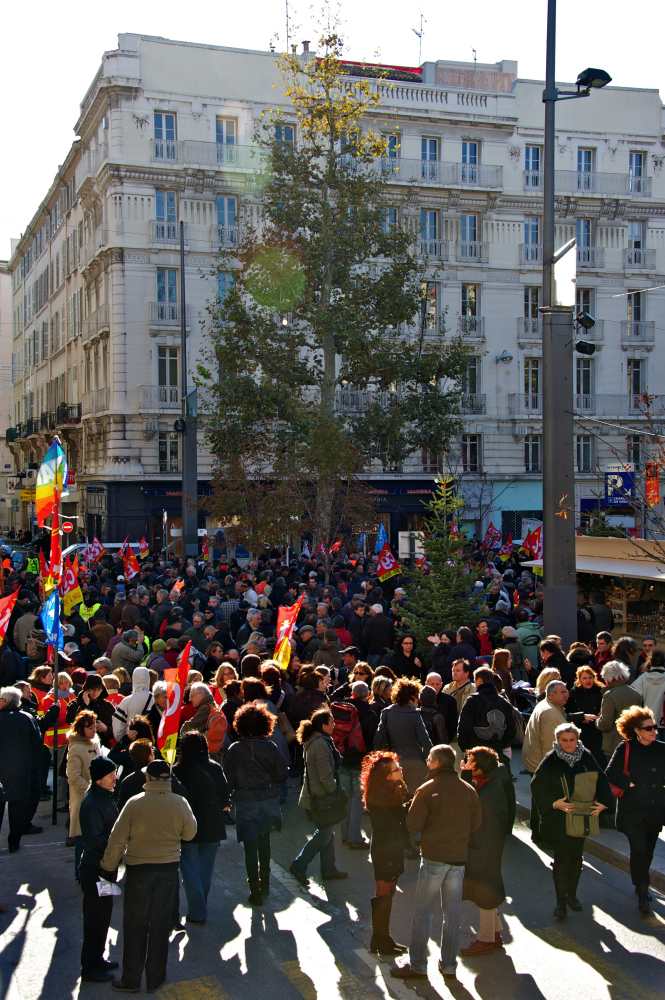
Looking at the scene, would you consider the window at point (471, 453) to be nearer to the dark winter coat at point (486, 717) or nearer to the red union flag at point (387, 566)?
the red union flag at point (387, 566)

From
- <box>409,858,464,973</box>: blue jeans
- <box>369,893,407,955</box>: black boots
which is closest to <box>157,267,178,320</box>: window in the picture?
<box>369,893,407,955</box>: black boots

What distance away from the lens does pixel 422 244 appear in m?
37.3

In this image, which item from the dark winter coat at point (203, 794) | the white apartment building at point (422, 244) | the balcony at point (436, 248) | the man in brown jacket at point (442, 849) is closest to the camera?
the man in brown jacket at point (442, 849)

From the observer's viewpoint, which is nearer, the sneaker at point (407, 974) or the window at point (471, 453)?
the sneaker at point (407, 974)

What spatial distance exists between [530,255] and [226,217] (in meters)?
13.3

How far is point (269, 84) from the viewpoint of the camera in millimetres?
35688

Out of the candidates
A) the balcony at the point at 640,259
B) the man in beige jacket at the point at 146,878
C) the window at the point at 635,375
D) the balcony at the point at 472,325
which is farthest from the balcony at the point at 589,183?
the man in beige jacket at the point at 146,878

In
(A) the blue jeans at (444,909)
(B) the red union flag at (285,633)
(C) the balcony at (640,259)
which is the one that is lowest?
(A) the blue jeans at (444,909)

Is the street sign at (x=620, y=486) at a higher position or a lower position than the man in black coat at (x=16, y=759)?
higher

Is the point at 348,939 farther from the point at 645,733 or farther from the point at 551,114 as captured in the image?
the point at 551,114

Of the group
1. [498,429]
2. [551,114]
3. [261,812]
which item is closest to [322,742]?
[261,812]

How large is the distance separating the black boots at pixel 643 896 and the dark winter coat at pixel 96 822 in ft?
12.6

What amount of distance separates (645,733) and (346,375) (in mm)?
18462

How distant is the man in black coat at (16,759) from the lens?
809 cm
